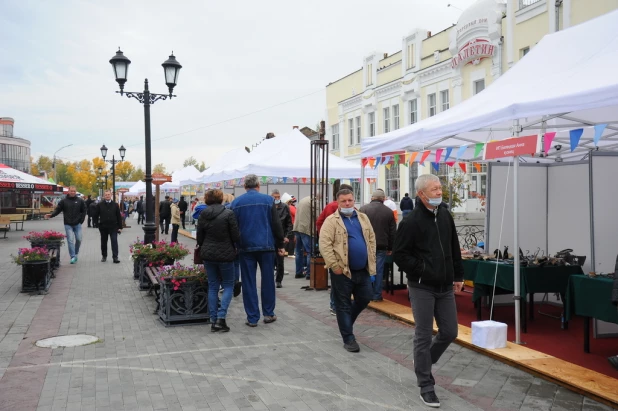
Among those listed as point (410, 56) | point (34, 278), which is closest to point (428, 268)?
point (34, 278)

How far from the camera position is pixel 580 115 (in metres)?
7.63

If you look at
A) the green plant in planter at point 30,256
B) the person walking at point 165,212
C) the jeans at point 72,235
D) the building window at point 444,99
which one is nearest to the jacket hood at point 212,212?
the green plant in planter at point 30,256

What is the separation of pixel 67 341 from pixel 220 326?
1.83 metres

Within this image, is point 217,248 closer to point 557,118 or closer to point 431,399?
point 431,399

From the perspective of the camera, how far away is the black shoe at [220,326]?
24.4ft

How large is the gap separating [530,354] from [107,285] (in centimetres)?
815

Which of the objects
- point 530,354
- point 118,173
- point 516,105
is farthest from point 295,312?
point 118,173

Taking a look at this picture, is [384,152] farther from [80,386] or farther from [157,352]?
[80,386]

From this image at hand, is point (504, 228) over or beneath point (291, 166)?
beneath

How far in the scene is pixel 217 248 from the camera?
7297mm

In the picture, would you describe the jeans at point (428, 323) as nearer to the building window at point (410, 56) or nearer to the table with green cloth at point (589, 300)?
the table with green cloth at point (589, 300)

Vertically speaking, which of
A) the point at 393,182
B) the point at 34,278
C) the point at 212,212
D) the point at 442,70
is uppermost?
the point at 442,70

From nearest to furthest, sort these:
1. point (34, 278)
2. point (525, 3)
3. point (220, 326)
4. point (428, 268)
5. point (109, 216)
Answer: point (428, 268) → point (220, 326) → point (34, 278) → point (109, 216) → point (525, 3)

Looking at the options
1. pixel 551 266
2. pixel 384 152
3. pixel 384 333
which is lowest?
pixel 384 333
